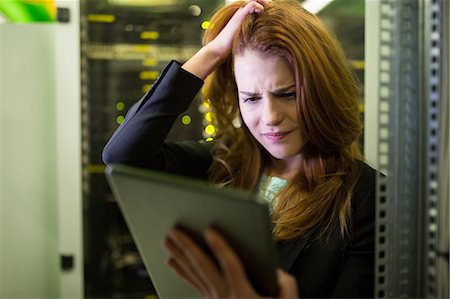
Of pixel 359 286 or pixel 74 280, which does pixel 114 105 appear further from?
pixel 359 286

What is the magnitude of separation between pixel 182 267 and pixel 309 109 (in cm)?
40

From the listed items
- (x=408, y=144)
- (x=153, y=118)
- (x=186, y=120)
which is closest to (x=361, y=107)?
(x=408, y=144)

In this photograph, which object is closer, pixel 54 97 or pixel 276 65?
pixel 276 65

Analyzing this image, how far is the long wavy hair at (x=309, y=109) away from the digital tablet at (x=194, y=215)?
0.31m

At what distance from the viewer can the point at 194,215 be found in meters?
0.63

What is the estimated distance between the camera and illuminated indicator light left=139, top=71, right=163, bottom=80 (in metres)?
1.69

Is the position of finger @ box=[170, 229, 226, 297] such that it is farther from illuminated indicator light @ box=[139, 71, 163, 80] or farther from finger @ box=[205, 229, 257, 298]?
illuminated indicator light @ box=[139, 71, 163, 80]

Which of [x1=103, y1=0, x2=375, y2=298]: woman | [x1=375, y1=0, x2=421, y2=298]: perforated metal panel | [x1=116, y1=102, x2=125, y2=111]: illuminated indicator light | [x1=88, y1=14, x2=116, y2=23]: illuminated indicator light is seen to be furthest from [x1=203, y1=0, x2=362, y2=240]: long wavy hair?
[x1=88, y1=14, x2=116, y2=23]: illuminated indicator light

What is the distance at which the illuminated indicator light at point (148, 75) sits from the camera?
1.69 m

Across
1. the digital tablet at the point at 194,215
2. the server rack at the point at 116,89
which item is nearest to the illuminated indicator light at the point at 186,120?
the server rack at the point at 116,89

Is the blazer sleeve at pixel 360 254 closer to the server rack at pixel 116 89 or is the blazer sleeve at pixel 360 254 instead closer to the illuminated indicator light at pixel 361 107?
the illuminated indicator light at pixel 361 107

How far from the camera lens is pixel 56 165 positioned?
2.02 meters

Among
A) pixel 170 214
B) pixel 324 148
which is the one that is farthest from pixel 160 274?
pixel 324 148

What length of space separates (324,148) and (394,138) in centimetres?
20
